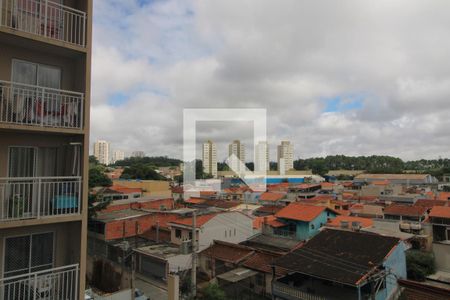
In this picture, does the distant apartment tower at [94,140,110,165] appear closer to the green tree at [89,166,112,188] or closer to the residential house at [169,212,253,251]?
the green tree at [89,166,112,188]

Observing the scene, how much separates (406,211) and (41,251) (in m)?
26.7

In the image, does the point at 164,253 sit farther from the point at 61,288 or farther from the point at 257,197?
the point at 257,197

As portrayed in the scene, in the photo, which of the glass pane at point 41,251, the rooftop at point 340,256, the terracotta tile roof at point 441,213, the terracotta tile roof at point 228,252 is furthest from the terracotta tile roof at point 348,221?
the glass pane at point 41,251

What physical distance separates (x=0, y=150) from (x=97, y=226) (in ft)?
48.3

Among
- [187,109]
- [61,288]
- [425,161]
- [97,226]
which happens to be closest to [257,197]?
[97,226]

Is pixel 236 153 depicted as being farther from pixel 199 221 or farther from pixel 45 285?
pixel 45 285

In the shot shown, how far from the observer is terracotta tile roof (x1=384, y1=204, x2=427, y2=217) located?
24.2 meters

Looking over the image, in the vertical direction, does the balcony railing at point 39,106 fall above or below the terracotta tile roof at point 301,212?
above

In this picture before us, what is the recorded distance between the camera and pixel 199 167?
18.3 metres

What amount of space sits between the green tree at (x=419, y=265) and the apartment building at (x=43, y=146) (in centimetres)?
1585

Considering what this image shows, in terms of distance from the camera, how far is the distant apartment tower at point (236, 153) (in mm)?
17344

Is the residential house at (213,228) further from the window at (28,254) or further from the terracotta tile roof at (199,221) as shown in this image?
the window at (28,254)

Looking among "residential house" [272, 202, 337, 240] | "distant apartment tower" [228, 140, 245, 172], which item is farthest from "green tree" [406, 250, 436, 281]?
"distant apartment tower" [228, 140, 245, 172]

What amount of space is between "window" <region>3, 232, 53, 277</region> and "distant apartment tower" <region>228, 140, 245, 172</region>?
12.1m
